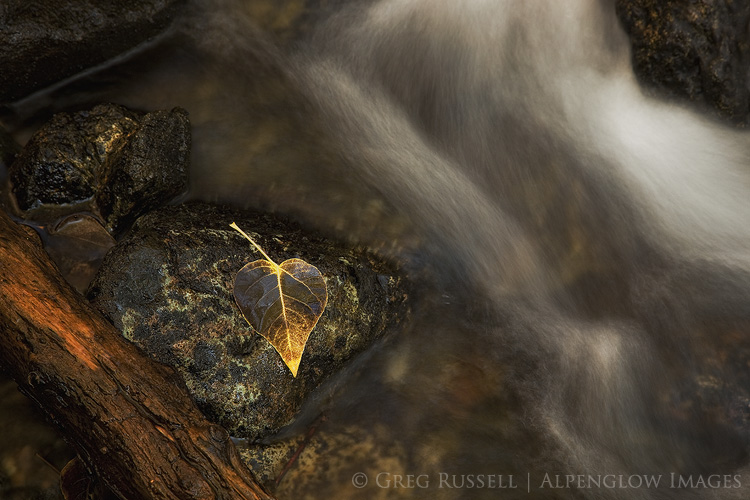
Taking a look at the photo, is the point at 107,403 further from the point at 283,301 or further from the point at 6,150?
the point at 6,150

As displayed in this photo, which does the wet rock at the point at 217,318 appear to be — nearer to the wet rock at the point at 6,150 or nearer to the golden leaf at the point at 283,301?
the golden leaf at the point at 283,301

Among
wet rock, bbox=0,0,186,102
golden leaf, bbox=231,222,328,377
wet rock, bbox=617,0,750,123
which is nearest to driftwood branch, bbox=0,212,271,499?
golden leaf, bbox=231,222,328,377

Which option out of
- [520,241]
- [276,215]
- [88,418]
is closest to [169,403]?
[88,418]

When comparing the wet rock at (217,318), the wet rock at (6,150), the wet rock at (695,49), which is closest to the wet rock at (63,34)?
the wet rock at (6,150)

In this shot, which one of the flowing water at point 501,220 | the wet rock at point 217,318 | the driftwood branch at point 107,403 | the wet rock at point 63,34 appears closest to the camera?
the driftwood branch at point 107,403

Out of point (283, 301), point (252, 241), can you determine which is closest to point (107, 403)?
point (283, 301)

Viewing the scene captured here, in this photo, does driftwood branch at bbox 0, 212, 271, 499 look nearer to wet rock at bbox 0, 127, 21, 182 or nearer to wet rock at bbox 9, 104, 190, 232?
wet rock at bbox 9, 104, 190, 232

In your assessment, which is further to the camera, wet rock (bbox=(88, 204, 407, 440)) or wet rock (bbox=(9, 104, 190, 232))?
wet rock (bbox=(9, 104, 190, 232))
